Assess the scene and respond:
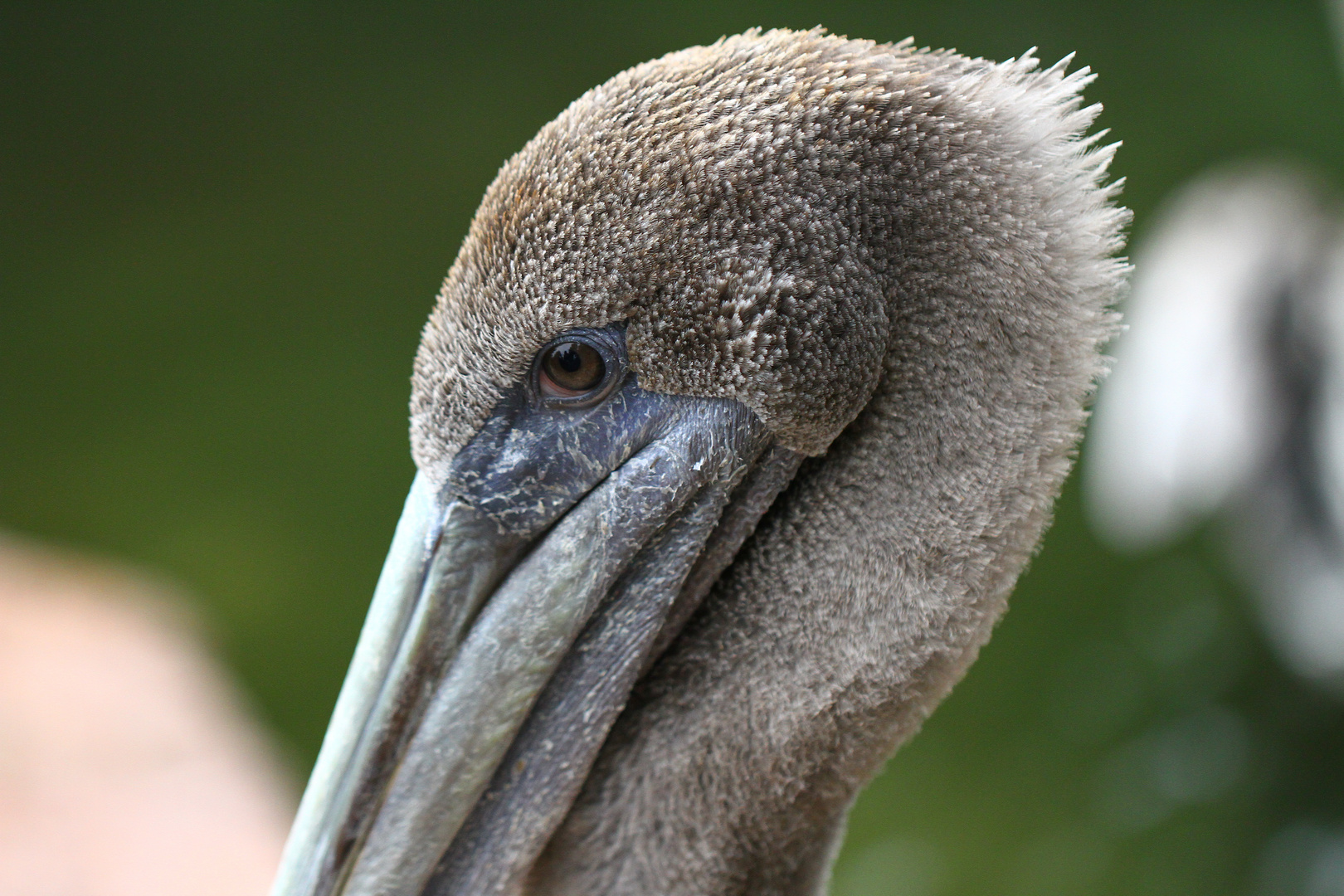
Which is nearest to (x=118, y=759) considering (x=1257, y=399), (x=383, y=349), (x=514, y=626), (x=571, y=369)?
(x=514, y=626)

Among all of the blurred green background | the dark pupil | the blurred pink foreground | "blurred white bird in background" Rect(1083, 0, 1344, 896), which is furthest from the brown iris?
"blurred white bird in background" Rect(1083, 0, 1344, 896)

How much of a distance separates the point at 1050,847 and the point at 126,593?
3.35 m

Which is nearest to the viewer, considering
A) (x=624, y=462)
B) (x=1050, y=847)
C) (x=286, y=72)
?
(x=624, y=462)

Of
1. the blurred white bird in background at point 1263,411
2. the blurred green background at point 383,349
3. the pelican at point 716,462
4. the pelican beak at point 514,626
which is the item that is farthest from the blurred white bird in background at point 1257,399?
the pelican beak at point 514,626

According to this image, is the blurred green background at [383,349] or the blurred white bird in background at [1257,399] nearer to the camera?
the blurred white bird in background at [1257,399]

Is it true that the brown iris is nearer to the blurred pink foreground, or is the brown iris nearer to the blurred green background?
the blurred pink foreground

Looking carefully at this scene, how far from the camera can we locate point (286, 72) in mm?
7441

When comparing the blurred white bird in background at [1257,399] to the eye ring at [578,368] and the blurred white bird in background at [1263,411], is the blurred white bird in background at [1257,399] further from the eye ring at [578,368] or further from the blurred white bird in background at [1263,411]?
the eye ring at [578,368]

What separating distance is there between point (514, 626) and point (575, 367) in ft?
0.95

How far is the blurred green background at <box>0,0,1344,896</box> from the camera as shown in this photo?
4.27 m

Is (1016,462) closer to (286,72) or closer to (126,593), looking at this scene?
(126,593)

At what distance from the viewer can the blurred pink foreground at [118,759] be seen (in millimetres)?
2707

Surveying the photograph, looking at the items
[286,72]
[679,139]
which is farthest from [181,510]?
[679,139]

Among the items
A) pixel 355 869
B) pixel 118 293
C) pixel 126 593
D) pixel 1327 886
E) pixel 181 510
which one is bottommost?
pixel 355 869
